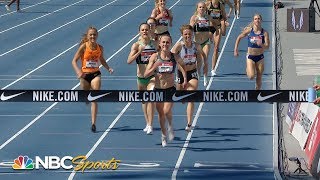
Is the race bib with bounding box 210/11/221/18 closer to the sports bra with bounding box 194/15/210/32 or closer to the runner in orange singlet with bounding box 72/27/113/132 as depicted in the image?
the sports bra with bounding box 194/15/210/32

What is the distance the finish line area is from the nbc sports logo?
0.10 ft

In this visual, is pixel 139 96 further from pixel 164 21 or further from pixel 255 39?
pixel 164 21

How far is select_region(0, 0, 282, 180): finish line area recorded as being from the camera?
1614cm

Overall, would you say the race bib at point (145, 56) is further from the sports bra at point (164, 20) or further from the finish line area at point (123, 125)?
the sports bra at point (164, 20)

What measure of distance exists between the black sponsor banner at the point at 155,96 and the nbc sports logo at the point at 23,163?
1369 millimetres

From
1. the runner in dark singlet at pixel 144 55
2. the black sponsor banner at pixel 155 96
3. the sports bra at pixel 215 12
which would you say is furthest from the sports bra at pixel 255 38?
the black sponsor banner at pixel 155 96

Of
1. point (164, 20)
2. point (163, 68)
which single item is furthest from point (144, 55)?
point (164, 20)

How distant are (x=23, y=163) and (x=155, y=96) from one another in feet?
8.09

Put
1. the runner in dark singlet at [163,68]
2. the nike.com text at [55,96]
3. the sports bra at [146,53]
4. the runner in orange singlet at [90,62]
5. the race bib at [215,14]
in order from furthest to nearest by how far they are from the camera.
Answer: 1. the race bib at [215,14]
2. the sports bra at [146,53]
3. the runner in orange singlet at [90,62]
4. the runner in dark singlet at [163,68]
5. the nike.com text at [55,96]

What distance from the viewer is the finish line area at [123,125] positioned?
16.1 m

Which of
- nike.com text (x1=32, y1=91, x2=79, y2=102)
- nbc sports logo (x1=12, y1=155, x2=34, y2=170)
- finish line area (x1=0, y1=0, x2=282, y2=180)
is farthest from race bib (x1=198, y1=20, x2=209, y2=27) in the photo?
nike.com text (x1=32, y1=91, x2=79, y2=102)

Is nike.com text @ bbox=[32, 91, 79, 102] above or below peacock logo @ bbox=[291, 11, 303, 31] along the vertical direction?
below

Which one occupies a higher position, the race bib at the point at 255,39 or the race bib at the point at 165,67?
the race bib at the point at 255,39

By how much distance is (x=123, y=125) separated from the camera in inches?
818
